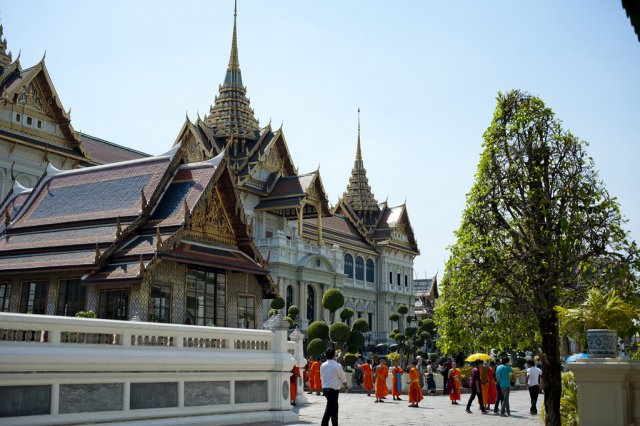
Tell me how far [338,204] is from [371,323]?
12281 mm

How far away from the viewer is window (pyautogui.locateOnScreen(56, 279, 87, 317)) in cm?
1702

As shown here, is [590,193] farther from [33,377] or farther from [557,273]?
[33,377]

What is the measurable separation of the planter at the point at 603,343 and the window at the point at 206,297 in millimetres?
10640

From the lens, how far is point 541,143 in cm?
1275

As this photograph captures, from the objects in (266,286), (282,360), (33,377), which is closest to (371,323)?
(266,286)

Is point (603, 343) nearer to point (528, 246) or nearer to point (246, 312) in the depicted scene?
point (528, 246)

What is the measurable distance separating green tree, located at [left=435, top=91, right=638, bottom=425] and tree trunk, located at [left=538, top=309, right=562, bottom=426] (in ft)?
0.05

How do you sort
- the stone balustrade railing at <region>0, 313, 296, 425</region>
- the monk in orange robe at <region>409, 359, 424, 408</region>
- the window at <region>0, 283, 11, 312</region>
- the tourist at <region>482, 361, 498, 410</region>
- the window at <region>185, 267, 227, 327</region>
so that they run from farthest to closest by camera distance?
the monk in orange robe at <region>409, 359, 424, 408</region> → the tourist at <region>482, 361, 498, 410</region> → the window at <region>0, 283, 11, 312</region> → the window at <region>185, 267, 227, 327</region> → the stone balustrade railing at <region>0, 313, 296, 425</region>

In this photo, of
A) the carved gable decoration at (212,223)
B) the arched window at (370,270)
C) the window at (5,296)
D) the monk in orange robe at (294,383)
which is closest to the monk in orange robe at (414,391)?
the monk in orange robe at (294,383)

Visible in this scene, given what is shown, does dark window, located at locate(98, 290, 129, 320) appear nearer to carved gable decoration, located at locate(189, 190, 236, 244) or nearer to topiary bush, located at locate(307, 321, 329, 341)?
carved gable decoration, located at locate(189, 190, 236, 244)

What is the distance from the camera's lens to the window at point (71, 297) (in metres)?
17.0

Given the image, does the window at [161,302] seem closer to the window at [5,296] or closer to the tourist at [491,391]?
the window at [5,296]

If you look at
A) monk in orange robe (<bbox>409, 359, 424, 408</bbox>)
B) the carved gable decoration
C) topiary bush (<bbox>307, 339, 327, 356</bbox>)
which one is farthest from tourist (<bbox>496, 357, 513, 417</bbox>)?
topiary bush (<bbox>307, 339, 327, 356</bbox>)

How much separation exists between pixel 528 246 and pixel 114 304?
30.6 ft
